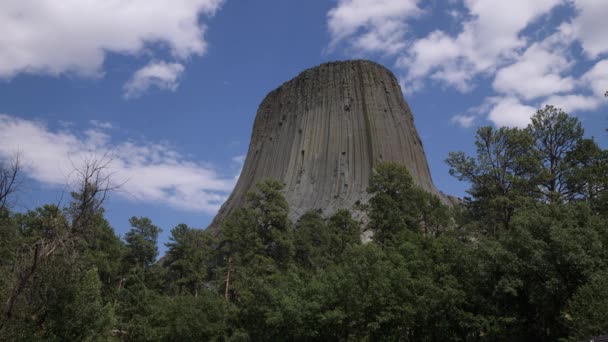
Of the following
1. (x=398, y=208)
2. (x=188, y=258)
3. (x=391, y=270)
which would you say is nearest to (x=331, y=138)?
(x=188, y=258)

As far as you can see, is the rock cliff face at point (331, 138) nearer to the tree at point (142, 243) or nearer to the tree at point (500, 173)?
the tree at point (142, 243)

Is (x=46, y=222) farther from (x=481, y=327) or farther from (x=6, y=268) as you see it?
(x=481, y=327)

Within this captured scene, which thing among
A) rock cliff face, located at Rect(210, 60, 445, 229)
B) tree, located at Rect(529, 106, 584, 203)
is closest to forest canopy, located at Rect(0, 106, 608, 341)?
tree, located at Rect(529, 106, 584, 203)

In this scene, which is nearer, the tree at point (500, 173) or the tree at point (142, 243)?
the tree at point (500, 173)

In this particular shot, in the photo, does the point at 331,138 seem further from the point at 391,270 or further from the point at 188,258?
the point at 391,270

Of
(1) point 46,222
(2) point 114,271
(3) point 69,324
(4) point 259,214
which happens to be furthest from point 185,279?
(1) point 46,222

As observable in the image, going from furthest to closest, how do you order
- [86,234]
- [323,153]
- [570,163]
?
[323,153]
[570,163]
[86,234]

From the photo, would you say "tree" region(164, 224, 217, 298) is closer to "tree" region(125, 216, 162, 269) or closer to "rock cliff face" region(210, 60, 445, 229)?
"tree" region(125, 216, 162, 269)

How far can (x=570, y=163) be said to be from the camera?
31.3m

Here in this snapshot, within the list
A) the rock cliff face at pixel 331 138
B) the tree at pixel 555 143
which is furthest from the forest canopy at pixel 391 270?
the rock cliff face at pixel 331 138

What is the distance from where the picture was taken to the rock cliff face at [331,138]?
2849 inches

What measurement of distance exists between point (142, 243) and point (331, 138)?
1535 inches

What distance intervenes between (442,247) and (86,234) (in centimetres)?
1714

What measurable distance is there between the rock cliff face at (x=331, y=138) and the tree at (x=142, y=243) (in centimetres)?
2394
